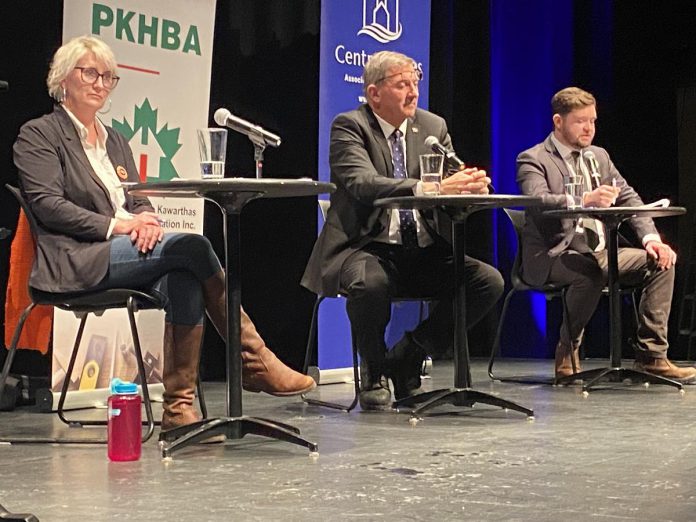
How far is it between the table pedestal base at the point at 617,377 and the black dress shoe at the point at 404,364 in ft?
2.54

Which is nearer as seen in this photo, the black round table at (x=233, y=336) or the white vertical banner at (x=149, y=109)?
the black round table at (x=233, y=336)

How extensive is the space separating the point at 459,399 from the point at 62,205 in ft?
4.99

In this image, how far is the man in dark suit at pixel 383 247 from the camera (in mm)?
4127

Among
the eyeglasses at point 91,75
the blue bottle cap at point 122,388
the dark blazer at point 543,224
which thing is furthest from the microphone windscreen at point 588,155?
the blue bottle cap at point 122,388

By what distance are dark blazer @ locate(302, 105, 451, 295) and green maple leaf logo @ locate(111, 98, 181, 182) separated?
779 mm

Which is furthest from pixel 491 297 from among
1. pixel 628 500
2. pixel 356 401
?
pixel 628 500

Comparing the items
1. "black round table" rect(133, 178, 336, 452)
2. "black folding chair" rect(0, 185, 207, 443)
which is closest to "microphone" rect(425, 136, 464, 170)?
"black round table" rect(133, 178, 336, 452)

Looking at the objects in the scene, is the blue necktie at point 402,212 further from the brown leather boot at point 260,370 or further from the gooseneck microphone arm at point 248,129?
the gooseneck microphone arm at point 248,129

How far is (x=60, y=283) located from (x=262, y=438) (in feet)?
2.53

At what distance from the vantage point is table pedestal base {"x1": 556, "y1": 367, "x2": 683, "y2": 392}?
4695mm

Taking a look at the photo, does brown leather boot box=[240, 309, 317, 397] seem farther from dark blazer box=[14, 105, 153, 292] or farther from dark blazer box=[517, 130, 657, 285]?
dark blazer box=[517, 130, 657, 285]

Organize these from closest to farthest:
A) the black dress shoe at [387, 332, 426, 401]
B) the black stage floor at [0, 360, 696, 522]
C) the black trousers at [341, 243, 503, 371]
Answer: the black stage floor at [0, 360, 696, 522] → the black trousers at [341, 243, 503, 371] → the black dress shoe at [387, 332, 426, 401]

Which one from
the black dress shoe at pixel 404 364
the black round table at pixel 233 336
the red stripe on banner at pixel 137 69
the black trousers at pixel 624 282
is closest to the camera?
the black round table at pixel 233 336

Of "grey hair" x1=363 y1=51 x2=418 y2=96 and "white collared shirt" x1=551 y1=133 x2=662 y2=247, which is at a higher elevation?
"grey hair" x1=363 y1=51 x2=418 y2=96
